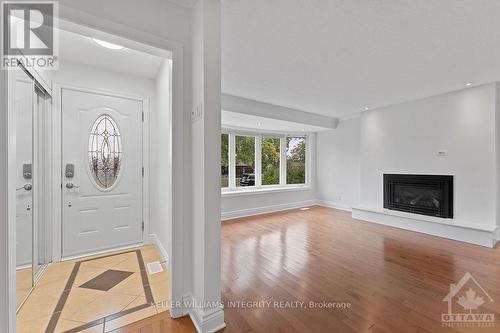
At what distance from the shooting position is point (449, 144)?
390 cm

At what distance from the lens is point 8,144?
1343 mm

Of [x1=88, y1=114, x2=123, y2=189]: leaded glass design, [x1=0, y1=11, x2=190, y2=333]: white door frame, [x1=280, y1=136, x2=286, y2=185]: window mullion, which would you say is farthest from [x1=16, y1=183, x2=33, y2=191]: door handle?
[x1=280, y1=136, x2=286, y2=185]: window mullion

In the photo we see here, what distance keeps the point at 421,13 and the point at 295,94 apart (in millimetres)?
2324

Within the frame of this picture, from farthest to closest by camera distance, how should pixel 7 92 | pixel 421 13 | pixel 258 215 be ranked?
pixel 258 215 → pixel 421 13 → pixel 7 92

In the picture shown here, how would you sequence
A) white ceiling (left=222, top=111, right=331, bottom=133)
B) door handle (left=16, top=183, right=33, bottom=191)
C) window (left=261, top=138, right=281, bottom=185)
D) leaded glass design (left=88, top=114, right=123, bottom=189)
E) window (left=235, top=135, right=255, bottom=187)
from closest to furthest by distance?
door handle (left=16, top=183, right=33, bottom=191), leaded glass design (left=88, top=114, right=123, bottom=189), white ceiling (left=222, top=111, right=331, bottom=133), window (left=235, top=135, right=255, bottom=187), window (left=261, top=138, right=281, bottom=185)

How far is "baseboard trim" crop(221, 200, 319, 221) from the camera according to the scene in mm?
5267

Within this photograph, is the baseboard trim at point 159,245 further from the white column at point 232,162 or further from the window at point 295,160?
the window at point 295,160

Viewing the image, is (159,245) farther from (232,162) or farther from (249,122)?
(249,122)

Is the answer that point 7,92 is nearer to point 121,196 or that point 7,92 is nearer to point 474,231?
point 121,196

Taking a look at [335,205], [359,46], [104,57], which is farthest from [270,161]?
[104,57]

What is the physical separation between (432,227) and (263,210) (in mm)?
3506

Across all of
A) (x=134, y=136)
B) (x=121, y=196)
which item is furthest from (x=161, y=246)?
(x=134, y=136)

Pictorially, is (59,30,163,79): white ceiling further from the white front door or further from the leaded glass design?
the leaded glass design

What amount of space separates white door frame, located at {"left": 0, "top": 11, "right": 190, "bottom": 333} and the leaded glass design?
1.89 meters
